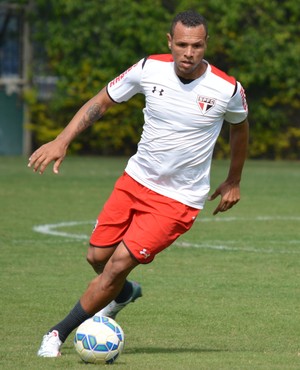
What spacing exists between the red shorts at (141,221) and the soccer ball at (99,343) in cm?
49

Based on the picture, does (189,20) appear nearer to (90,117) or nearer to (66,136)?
(90,117)

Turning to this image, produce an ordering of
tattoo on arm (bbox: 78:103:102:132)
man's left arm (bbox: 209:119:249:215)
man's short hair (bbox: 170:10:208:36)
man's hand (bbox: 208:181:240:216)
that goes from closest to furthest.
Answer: man's short hair (bbox: 170:10:208:36) < tattoo on arm (bbox: 78:103:102:132) < man's left arm (bbox: 209:119:249:215) < man's hand (bbox: 208:181:240:216)

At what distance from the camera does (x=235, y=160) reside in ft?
25.9

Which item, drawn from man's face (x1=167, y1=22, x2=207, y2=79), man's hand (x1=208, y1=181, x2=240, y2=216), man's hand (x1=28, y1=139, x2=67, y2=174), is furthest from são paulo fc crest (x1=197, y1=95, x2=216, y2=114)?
man's hand (x1=28, y1=139, x2=67, y2=174)

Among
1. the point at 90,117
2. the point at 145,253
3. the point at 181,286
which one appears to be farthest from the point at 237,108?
the point at 181,286

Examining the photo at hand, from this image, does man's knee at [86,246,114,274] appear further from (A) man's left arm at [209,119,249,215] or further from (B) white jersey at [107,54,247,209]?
(A) man's left arm at [209,119,249,215]

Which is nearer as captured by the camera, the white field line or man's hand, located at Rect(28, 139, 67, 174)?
man's hand, located at Rect(28, 139, 67, 174)

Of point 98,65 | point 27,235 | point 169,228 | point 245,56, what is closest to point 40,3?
point 98,65

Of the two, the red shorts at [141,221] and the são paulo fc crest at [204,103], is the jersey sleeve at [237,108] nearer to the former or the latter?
the são paulo fc crest at [204,103]

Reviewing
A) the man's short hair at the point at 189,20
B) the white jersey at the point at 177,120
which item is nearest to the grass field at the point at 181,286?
the white jersey at the point at 177,120

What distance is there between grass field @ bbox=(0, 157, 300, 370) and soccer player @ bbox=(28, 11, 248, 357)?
1.91 ft

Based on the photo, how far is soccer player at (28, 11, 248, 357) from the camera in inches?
288

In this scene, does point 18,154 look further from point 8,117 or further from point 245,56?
point 245,56

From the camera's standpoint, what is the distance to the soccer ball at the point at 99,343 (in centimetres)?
702
